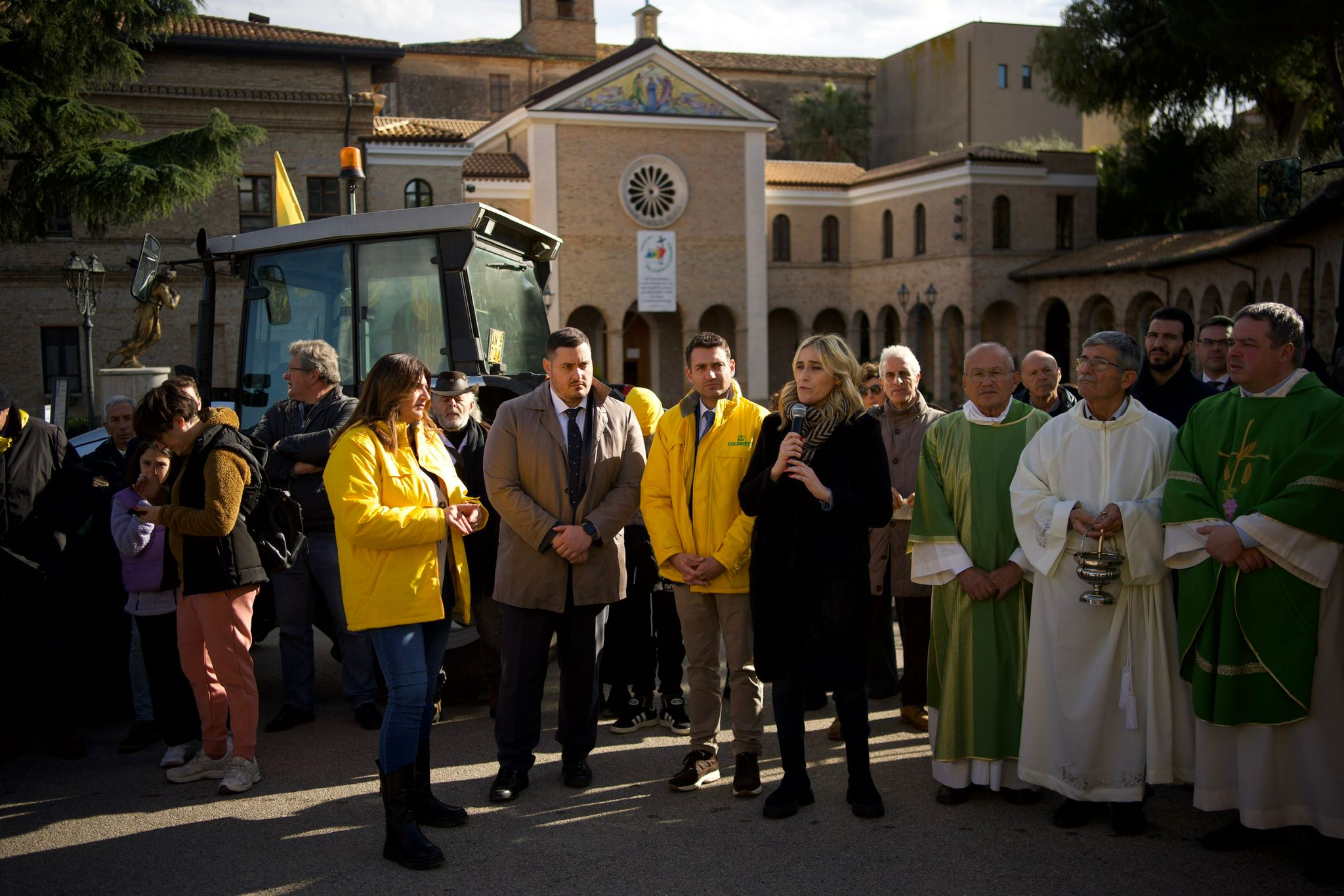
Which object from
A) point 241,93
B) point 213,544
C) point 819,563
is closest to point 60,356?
point 241,93

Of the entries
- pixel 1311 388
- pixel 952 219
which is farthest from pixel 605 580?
pixel 952 219

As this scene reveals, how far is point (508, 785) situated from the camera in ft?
17.5

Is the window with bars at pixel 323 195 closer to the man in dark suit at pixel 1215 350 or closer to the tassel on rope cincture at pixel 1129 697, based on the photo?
the man in dark suit at pixel 1215 350

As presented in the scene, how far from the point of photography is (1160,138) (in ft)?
132

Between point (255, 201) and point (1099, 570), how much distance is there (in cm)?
2960

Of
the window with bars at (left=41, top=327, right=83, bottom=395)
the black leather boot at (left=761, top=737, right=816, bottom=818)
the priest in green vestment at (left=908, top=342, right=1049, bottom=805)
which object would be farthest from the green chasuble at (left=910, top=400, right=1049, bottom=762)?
the window with bars at (left=41, top=327, right=83, bottom=395)

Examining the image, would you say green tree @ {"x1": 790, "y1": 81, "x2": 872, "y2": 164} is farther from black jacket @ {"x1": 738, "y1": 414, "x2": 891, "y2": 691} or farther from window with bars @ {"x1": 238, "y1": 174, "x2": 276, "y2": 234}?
black jacket @ {"x1": 738, "y1": 414, "x2": 891, "y2": 691}

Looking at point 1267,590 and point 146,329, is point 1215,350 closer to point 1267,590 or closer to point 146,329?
point 1267,590

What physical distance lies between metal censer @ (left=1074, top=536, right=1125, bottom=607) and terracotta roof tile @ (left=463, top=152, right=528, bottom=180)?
117ft

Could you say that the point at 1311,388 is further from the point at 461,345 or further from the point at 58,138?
the point at 58,138

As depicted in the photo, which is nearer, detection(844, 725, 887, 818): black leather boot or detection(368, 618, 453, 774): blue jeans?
detection(368, 618, 453, 774): blue jeans

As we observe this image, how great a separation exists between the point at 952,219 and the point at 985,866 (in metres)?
39.7

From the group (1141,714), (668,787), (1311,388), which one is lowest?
(668,787)

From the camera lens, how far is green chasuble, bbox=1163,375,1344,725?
4.53 meters
